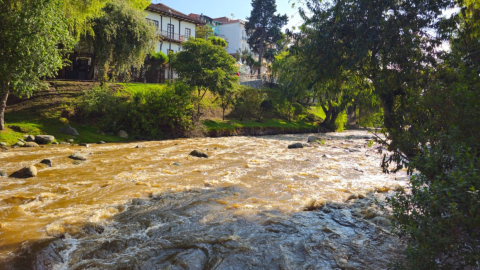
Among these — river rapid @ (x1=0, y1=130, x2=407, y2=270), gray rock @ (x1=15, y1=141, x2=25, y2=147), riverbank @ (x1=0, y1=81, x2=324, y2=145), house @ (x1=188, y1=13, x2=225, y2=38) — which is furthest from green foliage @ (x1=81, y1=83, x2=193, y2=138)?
house @ (x1=188, y1=13, x2=225, y2=38)

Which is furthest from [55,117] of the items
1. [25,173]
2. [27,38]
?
[25,173]

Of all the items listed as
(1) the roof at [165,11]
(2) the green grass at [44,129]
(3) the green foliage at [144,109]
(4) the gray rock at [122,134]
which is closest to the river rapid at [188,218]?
(2) the green grass at [44,129]

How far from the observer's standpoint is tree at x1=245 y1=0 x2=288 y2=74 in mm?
61219

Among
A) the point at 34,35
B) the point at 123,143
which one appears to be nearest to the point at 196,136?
the point at 123,143

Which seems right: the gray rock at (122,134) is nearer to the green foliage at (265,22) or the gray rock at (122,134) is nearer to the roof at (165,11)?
the roof at (165,11)

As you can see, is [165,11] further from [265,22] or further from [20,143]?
[20,143]

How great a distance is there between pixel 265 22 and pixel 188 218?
201 feet

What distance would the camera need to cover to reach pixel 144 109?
71.7 feet

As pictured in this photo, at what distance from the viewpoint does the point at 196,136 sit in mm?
24562

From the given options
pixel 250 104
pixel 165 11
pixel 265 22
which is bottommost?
pixel 250 104

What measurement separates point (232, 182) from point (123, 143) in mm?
11248

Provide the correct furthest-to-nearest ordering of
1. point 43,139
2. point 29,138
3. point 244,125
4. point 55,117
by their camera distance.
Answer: point 244,125
point 55,117
point 43,139
point 29,138

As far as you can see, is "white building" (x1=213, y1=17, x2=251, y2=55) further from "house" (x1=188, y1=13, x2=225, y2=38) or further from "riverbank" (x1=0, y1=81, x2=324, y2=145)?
"riverbank" (x1=0, y1=81, x2=324, y2=145)

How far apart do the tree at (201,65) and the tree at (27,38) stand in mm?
12963
